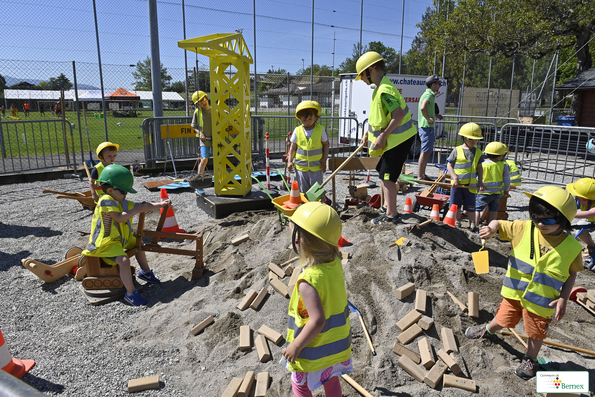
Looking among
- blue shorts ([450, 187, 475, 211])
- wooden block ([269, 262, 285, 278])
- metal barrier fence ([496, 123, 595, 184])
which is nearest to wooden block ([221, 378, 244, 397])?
wooden block ([269, 262, 285, 278])

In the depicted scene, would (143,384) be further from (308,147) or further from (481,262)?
(308,147)

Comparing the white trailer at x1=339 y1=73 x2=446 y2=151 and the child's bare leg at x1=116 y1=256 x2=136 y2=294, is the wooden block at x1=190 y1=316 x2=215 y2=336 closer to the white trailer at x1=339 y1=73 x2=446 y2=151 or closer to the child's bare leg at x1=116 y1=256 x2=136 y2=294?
the child's bare leg at x1=116 y1=256 x2=136 y2=294

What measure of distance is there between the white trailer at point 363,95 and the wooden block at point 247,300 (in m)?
10.8

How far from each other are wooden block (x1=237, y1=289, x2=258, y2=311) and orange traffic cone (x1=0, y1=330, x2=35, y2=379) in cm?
175

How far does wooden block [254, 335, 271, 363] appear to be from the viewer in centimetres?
323

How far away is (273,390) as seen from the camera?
2938 millimetres

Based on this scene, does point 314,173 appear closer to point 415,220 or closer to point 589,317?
point 415,220

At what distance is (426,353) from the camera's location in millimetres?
3178

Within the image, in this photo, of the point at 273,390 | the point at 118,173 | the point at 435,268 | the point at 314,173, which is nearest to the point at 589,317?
the point at 435,268

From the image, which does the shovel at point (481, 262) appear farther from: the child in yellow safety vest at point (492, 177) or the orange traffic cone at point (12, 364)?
the orange traffic cone at point (12, 364)

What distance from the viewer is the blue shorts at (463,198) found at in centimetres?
604

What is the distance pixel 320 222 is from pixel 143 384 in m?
1.97

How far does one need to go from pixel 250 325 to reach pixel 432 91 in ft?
22.7


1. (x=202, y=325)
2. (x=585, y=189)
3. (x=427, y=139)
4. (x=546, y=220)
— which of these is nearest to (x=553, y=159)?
(x=427, y=139)
